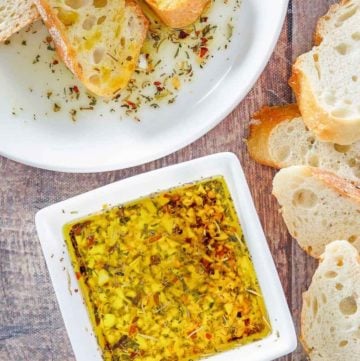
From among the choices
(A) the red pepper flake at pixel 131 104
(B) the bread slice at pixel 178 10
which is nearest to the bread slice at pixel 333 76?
(B) the bread slice at pixel 178 10

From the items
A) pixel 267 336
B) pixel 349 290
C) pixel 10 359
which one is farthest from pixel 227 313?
pixel 10 359

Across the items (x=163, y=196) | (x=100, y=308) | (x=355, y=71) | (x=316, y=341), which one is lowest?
(x=316, y=341)

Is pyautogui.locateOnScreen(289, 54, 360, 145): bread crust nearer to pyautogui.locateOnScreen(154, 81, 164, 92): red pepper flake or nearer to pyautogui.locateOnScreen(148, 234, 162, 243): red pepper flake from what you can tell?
pyautogui.locateOnScreen(154, 81, 164, 92): red pepper flake

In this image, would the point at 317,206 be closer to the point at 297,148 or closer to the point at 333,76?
the point at 297,148

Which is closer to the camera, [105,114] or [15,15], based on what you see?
[15,15]

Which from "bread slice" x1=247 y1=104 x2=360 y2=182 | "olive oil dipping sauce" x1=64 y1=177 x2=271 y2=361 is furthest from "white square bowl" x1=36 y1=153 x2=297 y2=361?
"bread slice" x1=247 y1=104 x2=360 y2=182

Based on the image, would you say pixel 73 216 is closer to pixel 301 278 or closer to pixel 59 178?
pixel 59 178

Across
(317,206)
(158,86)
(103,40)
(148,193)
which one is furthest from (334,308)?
(103,40)

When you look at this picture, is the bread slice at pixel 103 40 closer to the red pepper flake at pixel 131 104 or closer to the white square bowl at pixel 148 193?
the red pepper flake at pixel 131 104
